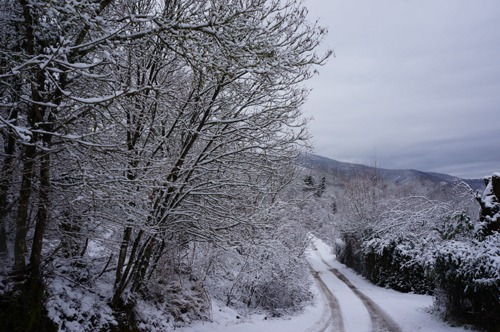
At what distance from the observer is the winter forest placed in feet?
14.1

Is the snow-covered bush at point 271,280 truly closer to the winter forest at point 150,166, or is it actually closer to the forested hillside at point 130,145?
the winter forest at point 150,166

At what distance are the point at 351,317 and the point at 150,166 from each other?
10298 millimetres

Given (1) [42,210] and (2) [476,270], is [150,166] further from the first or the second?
(2) [476,270]

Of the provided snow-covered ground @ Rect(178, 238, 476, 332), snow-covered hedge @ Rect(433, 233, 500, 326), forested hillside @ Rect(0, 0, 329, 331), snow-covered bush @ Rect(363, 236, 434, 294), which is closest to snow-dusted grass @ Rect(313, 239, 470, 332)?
snow-covered ground @ Rect(178, 238, 476, 332)

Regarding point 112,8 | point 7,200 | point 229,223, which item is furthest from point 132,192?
point 112,8

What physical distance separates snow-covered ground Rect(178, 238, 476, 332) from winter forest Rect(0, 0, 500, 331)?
2.74 feet

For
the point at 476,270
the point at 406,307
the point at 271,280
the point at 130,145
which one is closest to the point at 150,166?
the point at 130,145

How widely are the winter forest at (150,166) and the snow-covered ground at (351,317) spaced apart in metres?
0.84

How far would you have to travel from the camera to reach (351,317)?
11.8 meters

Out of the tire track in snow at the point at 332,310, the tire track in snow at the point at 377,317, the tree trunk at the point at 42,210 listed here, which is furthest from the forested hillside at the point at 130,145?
the tire track in snow at the point at 377,317

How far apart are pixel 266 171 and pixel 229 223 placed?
57.4 inches

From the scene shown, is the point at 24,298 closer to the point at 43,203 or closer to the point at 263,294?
the point at 43,203

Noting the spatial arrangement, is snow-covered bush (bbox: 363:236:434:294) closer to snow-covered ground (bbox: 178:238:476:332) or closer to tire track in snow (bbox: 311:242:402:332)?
snow-covered ground (bbox: 178:238:476:332)

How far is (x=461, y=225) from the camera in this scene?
10570 mm
